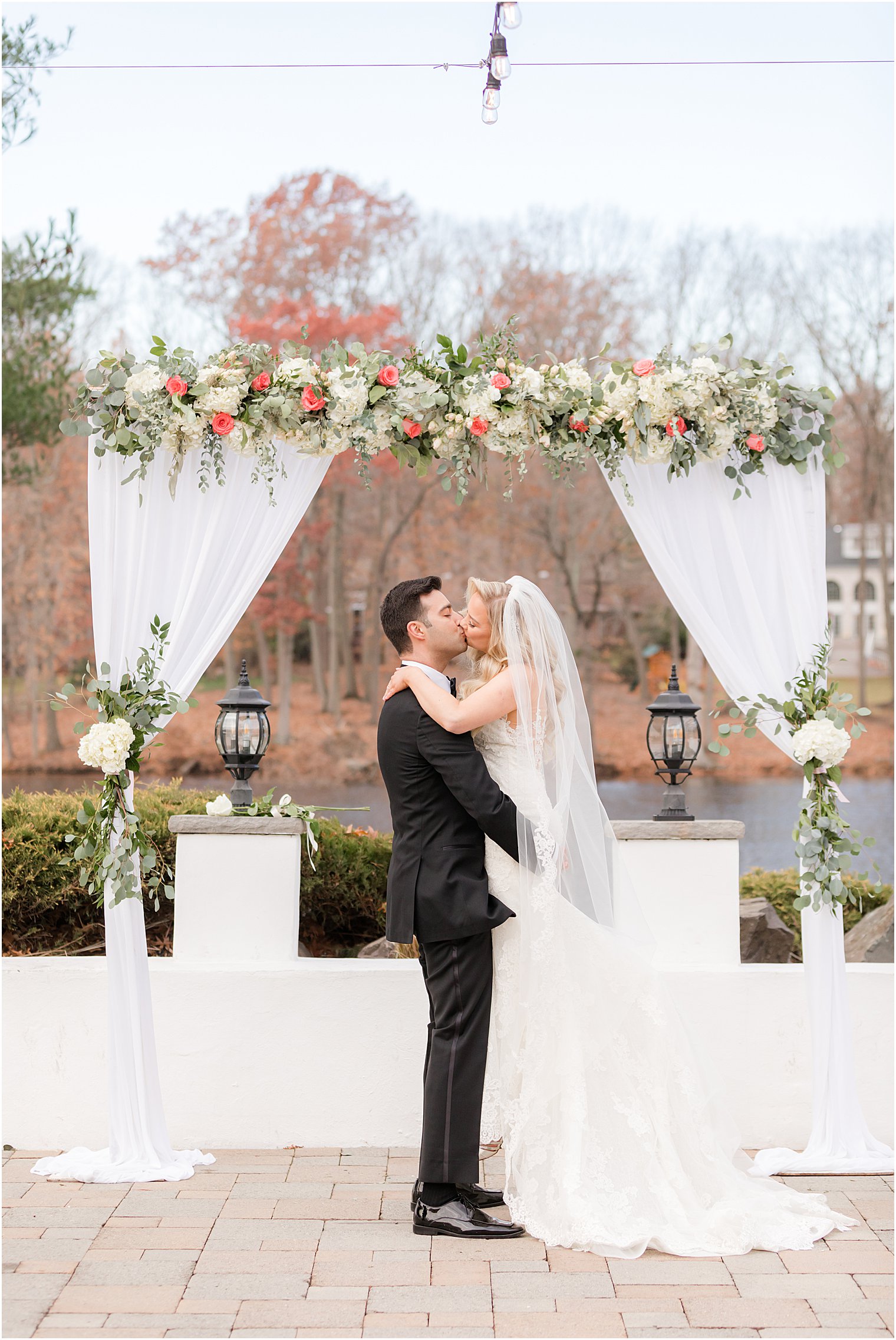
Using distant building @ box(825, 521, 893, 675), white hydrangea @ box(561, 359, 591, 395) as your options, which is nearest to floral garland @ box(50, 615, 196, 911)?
white hydrangea @ box(561, 359, 591, 395)

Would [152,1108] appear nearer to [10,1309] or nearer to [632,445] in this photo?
[10,1309]

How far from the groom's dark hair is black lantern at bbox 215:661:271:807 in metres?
0.99

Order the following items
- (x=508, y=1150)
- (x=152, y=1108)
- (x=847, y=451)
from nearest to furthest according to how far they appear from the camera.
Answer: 1. (x=508, y=1150)
2. (x=152, y=1108)
3. (x=847, y=451)

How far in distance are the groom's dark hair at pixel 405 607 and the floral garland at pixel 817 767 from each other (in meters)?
1.12

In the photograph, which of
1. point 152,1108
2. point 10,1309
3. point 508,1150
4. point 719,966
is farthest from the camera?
point 719,966

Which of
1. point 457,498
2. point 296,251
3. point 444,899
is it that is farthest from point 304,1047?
point 296,251

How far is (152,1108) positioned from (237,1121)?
37cm

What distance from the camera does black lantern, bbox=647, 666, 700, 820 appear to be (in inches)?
170

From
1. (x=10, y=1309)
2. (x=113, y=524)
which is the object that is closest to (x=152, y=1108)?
(x=10, y=1309)

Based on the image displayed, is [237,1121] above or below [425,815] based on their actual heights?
below

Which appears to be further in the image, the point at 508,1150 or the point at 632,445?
the point at 632,445

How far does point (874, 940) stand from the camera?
491 centimetres

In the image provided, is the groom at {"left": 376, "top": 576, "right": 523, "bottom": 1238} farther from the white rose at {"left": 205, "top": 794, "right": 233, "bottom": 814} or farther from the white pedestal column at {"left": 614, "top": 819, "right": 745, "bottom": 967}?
the white rose at {"left": 205, "top": 794, "right": 233, "bottom": 814}

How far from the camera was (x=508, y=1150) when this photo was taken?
11.1 ft
